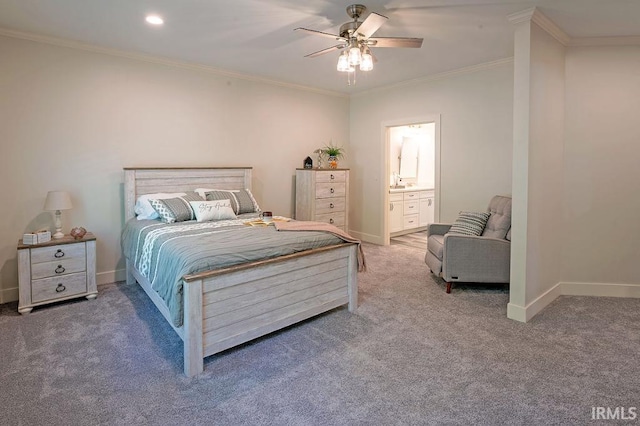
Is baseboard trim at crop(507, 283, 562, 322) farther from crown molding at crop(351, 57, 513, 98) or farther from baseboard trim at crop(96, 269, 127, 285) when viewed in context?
baseboard trim at crop(96, 269, 127, 285)

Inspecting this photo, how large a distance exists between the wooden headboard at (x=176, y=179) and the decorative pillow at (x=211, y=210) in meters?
0.62

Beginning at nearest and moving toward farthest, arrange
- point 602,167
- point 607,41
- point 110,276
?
point 607,41 < point 602,167 < point 110,276

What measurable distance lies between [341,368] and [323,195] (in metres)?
3.28

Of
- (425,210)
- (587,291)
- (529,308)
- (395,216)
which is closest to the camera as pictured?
(529,308)

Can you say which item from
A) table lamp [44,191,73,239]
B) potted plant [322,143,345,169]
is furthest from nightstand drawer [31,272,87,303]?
potted plant [322,143,345,169]

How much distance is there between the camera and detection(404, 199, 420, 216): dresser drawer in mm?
6766

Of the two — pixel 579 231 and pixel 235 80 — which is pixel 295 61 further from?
pixel 579 231

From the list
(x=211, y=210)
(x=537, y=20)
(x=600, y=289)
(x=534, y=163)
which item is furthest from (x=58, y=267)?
(x=600, y=289)

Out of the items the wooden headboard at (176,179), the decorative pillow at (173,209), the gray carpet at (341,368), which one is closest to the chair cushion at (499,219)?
the gray carpet at (341,368)

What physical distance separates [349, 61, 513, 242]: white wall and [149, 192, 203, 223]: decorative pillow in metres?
3.26

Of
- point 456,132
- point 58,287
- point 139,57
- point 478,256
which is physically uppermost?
point 139,57

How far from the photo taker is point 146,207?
12.8ft

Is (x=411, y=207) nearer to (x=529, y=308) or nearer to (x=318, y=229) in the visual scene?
(x=529, y=308)

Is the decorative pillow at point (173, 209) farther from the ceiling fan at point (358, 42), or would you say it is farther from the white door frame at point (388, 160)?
the white door frame at point (388, 160)
